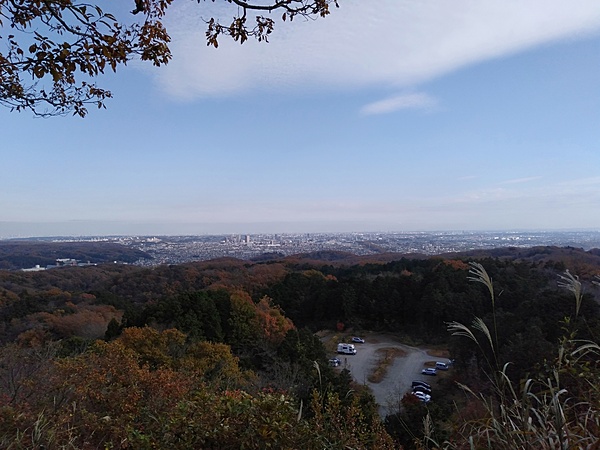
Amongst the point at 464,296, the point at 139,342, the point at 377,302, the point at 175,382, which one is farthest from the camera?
the point at 377,302

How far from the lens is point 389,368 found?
1691cm

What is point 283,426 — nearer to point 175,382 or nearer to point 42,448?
point 42,448

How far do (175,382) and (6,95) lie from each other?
5003mm

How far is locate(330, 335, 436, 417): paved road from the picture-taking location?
45.6 feet

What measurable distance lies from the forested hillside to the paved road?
1595 millimetres

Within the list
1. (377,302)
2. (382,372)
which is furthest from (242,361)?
(377,302)

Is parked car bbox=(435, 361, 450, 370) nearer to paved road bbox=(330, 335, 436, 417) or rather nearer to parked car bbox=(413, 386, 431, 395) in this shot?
paved road bbox=(330, 335, 436, 417)

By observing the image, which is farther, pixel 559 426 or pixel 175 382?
pixel 175 382

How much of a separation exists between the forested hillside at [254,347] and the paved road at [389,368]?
1595mm

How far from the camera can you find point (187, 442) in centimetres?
196

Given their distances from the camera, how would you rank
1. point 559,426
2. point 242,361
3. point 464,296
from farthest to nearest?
point 464,296
point 242,361
point 559,426

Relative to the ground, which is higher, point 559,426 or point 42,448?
point 559,426

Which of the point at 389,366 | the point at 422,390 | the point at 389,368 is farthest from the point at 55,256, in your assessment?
the point at 422,390

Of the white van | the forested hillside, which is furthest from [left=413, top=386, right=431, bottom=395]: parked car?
the white van
